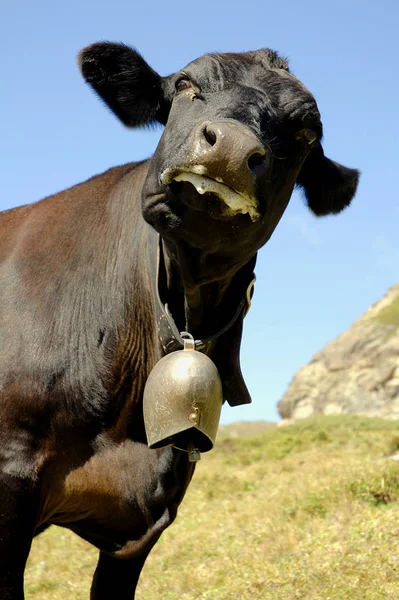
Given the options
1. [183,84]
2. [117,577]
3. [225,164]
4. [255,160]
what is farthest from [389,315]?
[225,164]

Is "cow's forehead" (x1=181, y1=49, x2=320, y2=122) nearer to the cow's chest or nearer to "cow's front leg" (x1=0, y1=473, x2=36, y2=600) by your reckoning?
the cow's chest

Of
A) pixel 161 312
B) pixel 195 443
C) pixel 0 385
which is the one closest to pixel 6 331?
pixel 0 385

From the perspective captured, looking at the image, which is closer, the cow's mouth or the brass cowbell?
the cow's mouth

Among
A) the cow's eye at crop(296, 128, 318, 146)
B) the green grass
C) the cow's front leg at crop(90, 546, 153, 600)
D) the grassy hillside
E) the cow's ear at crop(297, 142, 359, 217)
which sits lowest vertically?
the green grass

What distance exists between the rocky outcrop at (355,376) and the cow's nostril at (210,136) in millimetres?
31004

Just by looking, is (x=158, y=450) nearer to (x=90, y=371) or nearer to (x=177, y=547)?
(x=90, y=371)

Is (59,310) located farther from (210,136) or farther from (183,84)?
(210,136)

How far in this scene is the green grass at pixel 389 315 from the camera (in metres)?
40.3

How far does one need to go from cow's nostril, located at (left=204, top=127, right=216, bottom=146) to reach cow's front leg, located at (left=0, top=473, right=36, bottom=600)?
185 cm

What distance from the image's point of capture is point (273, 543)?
327 inches

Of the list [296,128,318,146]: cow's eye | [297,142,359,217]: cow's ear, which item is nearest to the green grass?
[297,142,359,217]: cow's ear

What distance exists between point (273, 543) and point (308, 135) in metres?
4.93

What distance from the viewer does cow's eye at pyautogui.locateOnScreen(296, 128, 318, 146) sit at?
14.4 feet

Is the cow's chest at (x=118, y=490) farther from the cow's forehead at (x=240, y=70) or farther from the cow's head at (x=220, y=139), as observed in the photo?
the cow's forehead at (x=240, y=70)
